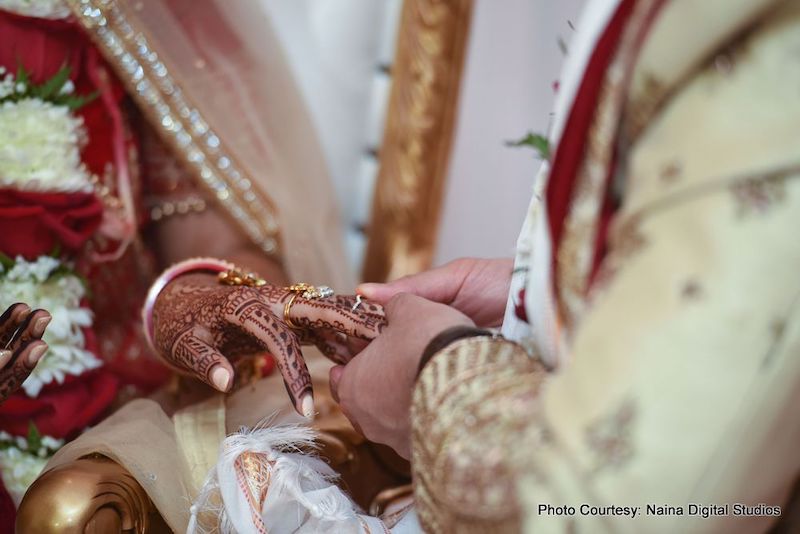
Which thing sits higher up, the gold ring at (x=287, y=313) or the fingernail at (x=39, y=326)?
the gold ring at (x=287, y=313)

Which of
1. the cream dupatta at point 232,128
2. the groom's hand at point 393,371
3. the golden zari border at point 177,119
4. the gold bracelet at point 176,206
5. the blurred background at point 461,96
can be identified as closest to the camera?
the groom's hand at point 393,371

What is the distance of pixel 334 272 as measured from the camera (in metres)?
1.36

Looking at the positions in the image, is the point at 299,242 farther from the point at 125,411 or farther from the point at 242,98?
the point at 125,411

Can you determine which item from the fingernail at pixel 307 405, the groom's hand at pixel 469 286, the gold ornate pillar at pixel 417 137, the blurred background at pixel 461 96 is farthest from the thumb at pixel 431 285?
the gold ornate pillar at pixel 417 137

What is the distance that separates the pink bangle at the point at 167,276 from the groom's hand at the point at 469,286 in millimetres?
259

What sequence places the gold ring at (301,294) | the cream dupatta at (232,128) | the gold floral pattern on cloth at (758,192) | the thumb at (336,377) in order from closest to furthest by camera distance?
1. the gold floral pattern on cloth at (758,192)
2. the thumb at (336,377)
3. the gold ring at (301,294)
4. the cream dupatta at (232,128)

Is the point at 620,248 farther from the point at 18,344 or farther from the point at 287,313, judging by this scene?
the point at 18,344

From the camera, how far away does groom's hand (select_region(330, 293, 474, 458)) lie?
Result: 675mm

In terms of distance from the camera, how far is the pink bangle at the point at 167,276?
1005mm

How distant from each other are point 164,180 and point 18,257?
27 centimetres

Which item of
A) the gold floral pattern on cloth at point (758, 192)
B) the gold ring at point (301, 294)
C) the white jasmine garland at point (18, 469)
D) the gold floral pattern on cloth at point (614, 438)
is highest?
the gold floral pattern on cloth at point (758, 192)

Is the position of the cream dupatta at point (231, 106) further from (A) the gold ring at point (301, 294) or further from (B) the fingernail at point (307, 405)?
(B) the fingernail at point (307, 405)

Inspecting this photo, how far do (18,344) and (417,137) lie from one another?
2.83ft

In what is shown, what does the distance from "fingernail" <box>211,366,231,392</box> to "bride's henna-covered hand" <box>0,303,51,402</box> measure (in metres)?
0.18
